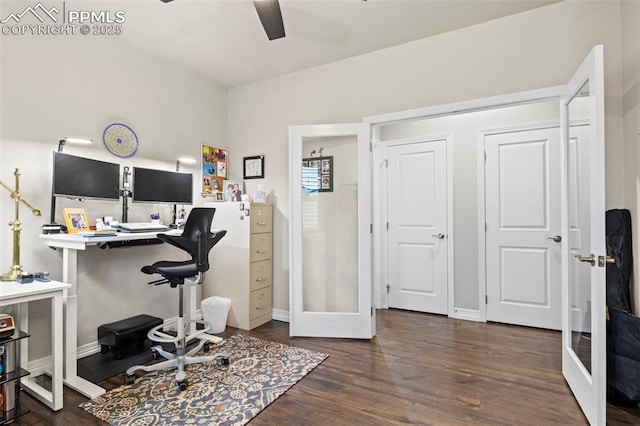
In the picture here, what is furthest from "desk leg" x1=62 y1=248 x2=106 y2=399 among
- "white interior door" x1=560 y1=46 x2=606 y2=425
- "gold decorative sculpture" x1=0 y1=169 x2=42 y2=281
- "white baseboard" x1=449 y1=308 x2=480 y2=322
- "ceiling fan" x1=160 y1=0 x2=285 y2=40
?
"white baseboard" x1=449 y1=308 x2=480 y2=322

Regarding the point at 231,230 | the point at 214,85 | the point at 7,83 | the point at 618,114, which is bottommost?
the point at 231,230

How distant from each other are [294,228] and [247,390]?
1.50 m

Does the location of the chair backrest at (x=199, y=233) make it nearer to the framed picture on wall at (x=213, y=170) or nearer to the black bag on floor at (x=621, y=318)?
the framed picture on wall at (x=213, y=170)

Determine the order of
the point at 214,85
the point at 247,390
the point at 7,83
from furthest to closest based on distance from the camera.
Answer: the point at 214,85 < the point at 7,83 < the point at 247,390

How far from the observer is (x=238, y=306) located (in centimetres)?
346

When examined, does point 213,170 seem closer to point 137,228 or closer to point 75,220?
point 137,228

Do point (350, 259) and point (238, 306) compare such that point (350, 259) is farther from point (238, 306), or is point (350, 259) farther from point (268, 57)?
point (268, 57)

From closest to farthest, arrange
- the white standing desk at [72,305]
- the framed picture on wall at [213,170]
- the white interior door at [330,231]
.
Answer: the white standing desk at [72,305] < the white interior door at [330,231] < the framed picture on wall at [213,170]

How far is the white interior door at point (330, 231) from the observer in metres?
3.14

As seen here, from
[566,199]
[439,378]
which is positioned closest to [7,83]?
[439,378]

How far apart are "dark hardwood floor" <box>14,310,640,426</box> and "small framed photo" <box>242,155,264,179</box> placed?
1810 millimetres

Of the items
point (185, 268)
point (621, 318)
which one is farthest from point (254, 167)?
point (621, 318)

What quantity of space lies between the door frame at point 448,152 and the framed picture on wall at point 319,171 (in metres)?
0.44

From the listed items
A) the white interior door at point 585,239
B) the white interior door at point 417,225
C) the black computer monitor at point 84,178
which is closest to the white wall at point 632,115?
the white interior door at point 585,239
